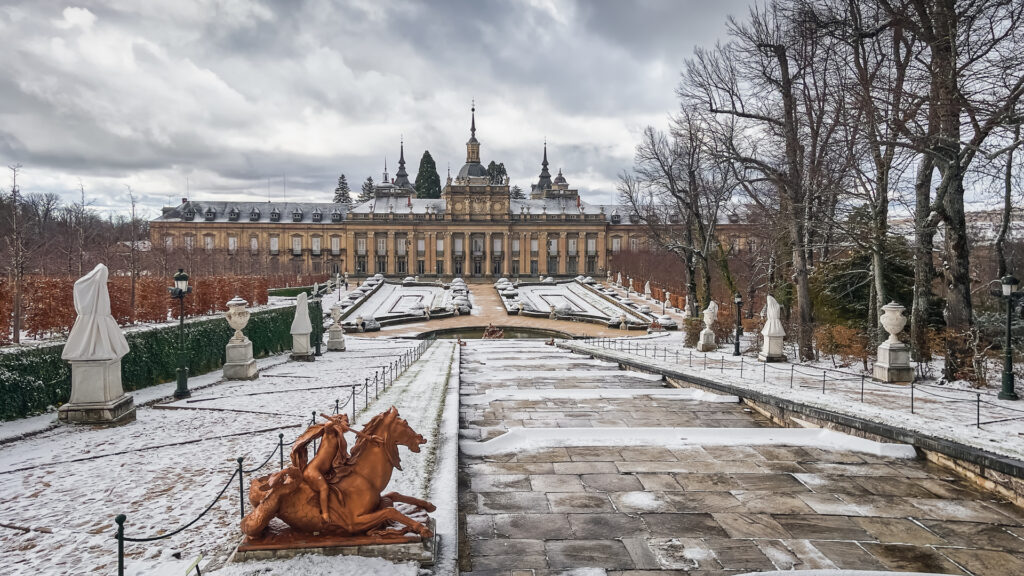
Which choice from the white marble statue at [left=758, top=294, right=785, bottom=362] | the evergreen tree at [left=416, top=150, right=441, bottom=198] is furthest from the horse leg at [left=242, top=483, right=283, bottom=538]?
the evergreen tree at [left=416, top=150, right=441, bottom=198]

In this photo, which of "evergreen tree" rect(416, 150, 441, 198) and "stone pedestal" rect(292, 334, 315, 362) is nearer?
"stone pedestal" rect(292, 334, 315, 362)

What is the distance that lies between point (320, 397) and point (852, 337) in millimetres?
12444

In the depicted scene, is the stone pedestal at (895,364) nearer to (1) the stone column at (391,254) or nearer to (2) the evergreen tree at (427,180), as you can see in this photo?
(1) the stone column at (391,254)

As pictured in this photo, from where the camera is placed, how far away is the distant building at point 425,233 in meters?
78.1

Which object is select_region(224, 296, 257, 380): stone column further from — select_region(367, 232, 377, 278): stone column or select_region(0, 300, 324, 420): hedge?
select_region(367, 232, 377, 278): stone column

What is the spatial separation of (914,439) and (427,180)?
90194 mm

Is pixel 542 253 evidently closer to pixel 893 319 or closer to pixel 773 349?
pixel 773 349

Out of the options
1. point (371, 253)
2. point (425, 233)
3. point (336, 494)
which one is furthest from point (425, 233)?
point (336, 494)

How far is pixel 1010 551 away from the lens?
4.90 metres

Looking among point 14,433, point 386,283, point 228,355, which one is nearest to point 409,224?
point 386,283

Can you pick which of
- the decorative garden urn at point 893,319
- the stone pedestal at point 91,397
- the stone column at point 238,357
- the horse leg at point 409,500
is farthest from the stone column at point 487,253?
the horse leg at point 409,500

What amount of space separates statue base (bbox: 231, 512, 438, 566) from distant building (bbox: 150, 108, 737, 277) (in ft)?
238

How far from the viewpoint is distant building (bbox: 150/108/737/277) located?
78125 millimetres

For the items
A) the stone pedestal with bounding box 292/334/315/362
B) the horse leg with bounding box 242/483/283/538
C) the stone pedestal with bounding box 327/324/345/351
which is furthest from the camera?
the stone pedestal with bounding box 327/324/345/351
